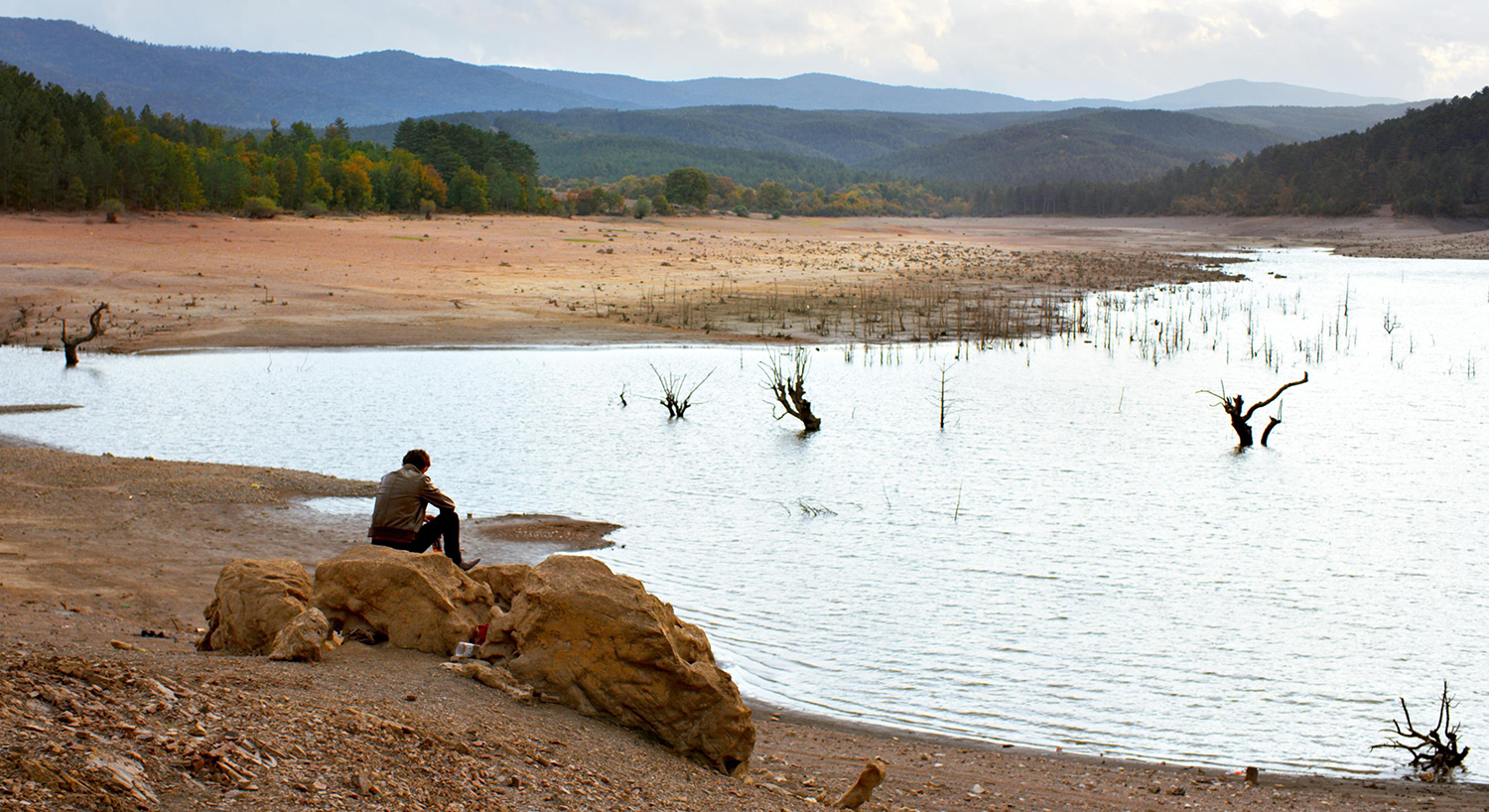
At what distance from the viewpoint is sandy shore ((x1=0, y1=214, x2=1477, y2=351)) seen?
29.9 metres

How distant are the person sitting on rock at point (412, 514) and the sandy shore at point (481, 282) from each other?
2023 cm

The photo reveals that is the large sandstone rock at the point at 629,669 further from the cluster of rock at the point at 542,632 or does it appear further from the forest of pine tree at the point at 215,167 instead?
the forest of pine tree at the point at 215,167

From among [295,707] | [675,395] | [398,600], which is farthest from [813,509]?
[295,707]

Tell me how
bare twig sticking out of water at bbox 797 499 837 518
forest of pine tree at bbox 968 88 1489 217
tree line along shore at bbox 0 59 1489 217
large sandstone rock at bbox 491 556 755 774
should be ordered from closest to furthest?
large sandstone rock at bbox 491 556 755 774, bare twig sticking out of water at bbox 797 499 837 518, tree line along shore at bbox 0 59 1489 217, forest of pine tree at bbox 968 88 1489 217

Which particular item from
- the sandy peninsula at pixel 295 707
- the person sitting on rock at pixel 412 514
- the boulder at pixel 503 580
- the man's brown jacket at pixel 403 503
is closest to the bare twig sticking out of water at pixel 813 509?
the sandy peninsula at pixel 295 707

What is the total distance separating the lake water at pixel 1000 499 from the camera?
8641mm

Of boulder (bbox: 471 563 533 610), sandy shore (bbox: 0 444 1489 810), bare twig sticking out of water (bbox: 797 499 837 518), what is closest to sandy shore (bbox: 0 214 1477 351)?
bare twig sticking out of water (bbox: 797 499 837 518)

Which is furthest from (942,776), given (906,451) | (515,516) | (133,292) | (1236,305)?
(1236,305)

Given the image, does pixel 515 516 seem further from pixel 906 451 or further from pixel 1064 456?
pixel 1064 456

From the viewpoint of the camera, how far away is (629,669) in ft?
20.4

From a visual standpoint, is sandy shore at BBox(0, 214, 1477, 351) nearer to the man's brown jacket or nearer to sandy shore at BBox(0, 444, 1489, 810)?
sandy shore at BBox(0, 444, 1489, 810)

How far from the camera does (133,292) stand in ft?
107

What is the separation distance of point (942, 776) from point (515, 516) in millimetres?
7480

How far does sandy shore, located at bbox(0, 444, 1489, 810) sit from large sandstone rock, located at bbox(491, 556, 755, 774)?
151mm
